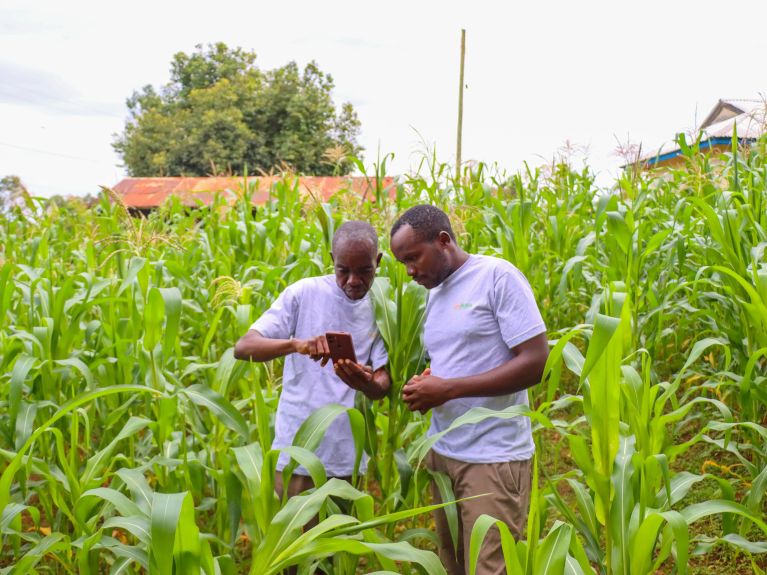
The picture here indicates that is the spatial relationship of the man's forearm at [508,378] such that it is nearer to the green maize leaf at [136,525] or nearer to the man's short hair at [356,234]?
the man's short hair at [356,234]

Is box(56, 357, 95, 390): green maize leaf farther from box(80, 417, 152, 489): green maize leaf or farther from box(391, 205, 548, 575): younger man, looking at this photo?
box(391, 205, 548, 575): younger man

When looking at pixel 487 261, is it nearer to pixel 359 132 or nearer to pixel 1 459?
pixel 1 459

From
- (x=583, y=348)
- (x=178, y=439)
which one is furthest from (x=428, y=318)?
(x=583, y=348)

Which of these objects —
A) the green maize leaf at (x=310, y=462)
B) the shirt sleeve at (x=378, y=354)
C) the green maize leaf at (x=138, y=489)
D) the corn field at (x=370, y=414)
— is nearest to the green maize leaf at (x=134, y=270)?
the corn field at (x=370, y=414)

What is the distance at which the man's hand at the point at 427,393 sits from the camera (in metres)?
2.06

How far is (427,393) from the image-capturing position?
6.78 ft

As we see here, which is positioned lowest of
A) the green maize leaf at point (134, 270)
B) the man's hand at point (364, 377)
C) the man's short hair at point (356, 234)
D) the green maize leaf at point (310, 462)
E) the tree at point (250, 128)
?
the green maize leaf at point (310, 462)

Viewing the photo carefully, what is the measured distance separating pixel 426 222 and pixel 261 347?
25.0 inches

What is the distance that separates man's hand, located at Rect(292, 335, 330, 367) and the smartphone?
0.01 m

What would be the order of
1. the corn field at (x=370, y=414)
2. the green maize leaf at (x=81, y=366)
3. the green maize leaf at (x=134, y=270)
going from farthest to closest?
the green maize leaf at (x=134, y=270)
the green maize leaf at (x=81, y=366)
the corn field at (x=370, y=414)

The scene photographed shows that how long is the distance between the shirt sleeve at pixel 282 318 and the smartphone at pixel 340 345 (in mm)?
306

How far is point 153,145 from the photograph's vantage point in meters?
25.5

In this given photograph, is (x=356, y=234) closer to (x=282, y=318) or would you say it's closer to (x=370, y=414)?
(x=282, y=318)

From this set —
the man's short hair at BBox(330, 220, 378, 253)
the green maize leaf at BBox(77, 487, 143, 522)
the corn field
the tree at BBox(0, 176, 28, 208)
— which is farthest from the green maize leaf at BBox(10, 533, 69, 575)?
the tree at BBox(0, 176, 28, 208)
